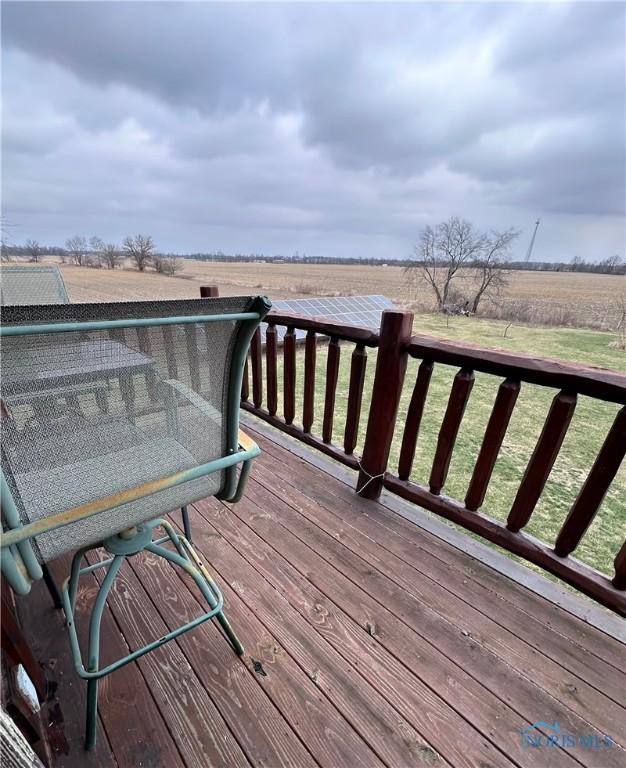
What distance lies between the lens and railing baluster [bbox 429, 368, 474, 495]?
1501 millimetres

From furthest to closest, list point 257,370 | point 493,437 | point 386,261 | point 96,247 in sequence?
point 386,261
point 96,247
point 257,370
point 493,437

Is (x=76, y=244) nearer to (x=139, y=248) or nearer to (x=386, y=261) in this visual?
(x=139, y=248)

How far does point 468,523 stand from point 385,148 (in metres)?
28.7

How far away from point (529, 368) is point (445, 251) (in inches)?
639

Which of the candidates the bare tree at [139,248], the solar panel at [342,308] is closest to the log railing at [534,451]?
the solar panel at [342,308]

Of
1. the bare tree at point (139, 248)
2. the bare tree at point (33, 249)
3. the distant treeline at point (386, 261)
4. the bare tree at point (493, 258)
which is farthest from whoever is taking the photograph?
the bare tree at point (139, 248)

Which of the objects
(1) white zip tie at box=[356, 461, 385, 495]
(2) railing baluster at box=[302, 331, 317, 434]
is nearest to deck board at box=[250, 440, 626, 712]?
(1) white zip tie at box=[356, 461, 385, 495]

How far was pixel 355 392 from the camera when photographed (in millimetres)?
1916

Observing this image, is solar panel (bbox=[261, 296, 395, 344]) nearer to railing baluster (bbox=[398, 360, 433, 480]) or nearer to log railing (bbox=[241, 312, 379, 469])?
log railing (bbox=[241, 312, 379, 469])

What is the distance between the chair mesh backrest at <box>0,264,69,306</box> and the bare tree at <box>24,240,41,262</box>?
12.5m

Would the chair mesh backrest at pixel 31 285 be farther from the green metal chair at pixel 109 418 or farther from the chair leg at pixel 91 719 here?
the chair leg at pixel 91 719

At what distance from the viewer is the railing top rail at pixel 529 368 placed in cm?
114

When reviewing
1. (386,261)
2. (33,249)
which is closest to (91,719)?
(33,249)

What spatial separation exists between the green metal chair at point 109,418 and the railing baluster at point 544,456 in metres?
1.10
